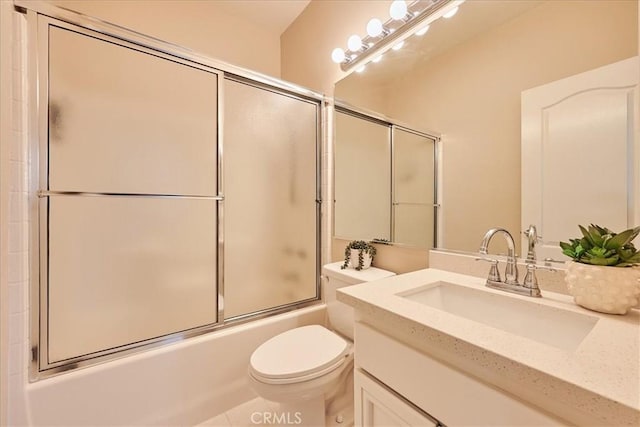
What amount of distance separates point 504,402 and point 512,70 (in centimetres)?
107

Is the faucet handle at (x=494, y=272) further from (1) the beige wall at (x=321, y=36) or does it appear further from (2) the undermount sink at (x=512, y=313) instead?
(1) the beige wall at (x=321, y=36)

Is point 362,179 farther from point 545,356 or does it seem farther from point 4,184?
point 4,184

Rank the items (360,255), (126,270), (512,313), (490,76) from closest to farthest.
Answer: (512,313)
(490,76)
(126,270)
(360,255)

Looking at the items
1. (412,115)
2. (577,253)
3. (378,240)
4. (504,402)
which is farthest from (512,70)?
(504,402)

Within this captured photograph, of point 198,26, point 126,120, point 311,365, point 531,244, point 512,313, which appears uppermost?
point 198,26

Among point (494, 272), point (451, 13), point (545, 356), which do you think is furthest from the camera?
point (451, 13)

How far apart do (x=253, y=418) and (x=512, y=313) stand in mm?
1324

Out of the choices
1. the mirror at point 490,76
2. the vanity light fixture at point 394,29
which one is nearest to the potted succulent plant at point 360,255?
the mirror at point 490,76

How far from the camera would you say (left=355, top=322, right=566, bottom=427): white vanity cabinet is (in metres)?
0.50

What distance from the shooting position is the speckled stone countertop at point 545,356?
0.40 m

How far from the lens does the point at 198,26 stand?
1963 mm

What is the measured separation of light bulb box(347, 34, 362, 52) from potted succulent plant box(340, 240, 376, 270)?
1143 millimetres

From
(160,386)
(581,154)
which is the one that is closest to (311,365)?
(160,386)

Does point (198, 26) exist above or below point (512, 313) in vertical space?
above
